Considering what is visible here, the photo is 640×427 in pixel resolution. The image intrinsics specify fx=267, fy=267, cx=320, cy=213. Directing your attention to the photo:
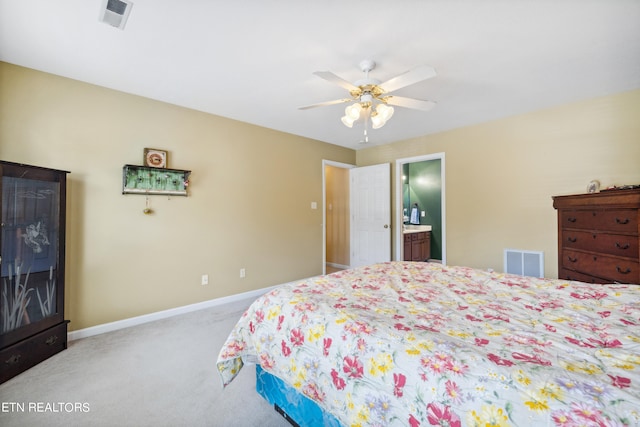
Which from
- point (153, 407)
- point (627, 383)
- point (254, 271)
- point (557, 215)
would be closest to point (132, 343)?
point (153, 407)

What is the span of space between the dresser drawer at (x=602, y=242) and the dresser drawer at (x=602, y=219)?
6 centimetres

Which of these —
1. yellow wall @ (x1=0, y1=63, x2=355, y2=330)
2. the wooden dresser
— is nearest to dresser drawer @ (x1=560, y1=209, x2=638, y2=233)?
the wooden dresser

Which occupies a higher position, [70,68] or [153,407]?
[70,68]

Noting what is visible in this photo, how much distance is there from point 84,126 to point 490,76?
12.6ft

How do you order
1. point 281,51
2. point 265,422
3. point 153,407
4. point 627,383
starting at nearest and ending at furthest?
point 627,383 → point 265,422 → point 153,407 → point 281,51

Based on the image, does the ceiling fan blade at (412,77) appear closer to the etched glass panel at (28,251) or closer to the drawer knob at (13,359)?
the etched glass panel at (28,251)

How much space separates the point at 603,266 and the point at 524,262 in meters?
1.03

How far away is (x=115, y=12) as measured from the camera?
1686 millimetres

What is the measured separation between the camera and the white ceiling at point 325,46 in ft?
5.44

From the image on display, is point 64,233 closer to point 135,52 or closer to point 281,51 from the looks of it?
point 135,52

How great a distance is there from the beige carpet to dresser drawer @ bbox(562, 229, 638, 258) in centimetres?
291

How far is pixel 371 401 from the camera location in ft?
3.26

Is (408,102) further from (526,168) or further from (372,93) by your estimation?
(526,168)

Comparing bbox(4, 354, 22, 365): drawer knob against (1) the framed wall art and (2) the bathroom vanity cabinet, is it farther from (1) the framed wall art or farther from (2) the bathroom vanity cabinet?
(2) the bathroom vanity cabinet
